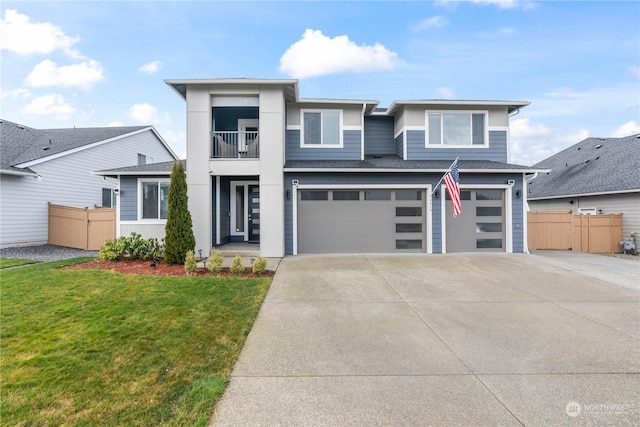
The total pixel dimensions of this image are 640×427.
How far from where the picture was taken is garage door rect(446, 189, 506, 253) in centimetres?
1019

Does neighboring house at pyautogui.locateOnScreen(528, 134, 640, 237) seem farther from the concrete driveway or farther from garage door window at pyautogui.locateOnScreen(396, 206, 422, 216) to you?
garage door window at pyautogui.locateOnScreen(396, 206, 422, 216)

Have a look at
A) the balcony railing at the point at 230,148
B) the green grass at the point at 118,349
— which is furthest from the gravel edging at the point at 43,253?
the balcony railing at the point at 230,148

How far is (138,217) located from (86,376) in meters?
8.51

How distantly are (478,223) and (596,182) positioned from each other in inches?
308

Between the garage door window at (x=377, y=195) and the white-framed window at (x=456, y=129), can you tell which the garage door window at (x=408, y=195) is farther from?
the white-framed window at (x=456, y=129)

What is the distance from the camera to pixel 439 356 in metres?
3.43

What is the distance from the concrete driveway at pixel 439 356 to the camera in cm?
250

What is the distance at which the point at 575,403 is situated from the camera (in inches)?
103

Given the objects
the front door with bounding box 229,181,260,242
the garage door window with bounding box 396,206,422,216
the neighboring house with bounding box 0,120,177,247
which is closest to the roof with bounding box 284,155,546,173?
the garage door window with bounding box 396,206,422,216

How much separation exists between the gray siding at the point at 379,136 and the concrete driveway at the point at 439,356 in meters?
7.26

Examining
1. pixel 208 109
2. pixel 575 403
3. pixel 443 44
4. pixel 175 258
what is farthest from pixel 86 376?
pixel 443 44

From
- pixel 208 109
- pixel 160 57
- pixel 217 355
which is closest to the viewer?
pixel 217 355

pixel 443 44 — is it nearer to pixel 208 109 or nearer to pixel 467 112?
pixel 467 112

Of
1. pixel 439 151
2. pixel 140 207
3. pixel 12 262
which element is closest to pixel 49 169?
pixel 12 262
